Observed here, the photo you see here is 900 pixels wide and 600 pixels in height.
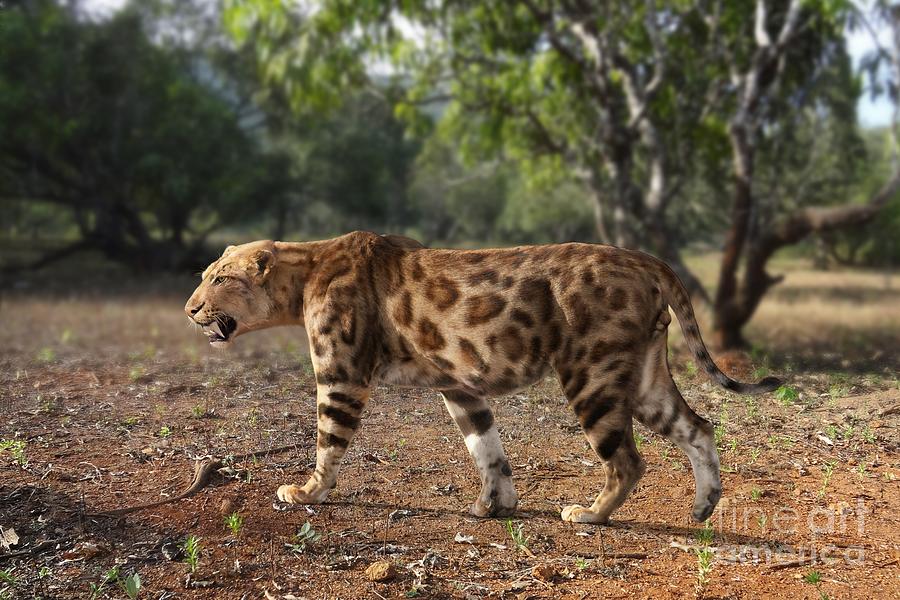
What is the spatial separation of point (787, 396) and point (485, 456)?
4072 mm

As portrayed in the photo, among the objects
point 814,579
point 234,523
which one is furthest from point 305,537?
point 814,579

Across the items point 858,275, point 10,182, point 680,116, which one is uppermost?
point 680,116

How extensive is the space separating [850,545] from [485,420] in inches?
93.0

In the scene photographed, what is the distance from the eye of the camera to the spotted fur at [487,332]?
4.87 meters

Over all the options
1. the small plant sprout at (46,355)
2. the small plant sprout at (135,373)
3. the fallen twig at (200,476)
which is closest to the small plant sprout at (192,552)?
the fallen twig at (200,476)

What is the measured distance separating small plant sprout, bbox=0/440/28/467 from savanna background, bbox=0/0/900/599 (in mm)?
29

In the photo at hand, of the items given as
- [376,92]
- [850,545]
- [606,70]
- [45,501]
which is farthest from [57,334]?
[850,545]

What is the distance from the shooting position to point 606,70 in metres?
13.4

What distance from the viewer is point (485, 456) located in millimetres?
5418

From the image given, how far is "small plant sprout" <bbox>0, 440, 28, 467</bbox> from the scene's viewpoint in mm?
6168

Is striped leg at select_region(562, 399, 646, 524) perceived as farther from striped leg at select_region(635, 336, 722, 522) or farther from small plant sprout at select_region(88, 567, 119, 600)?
small plant sprout at select_region(88, 567, 119, 600)

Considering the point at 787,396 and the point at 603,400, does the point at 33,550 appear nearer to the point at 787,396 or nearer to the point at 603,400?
the point at 603,400

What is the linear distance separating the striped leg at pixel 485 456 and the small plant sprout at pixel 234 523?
4.95 feet

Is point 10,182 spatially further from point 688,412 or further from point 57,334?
point 688,412
